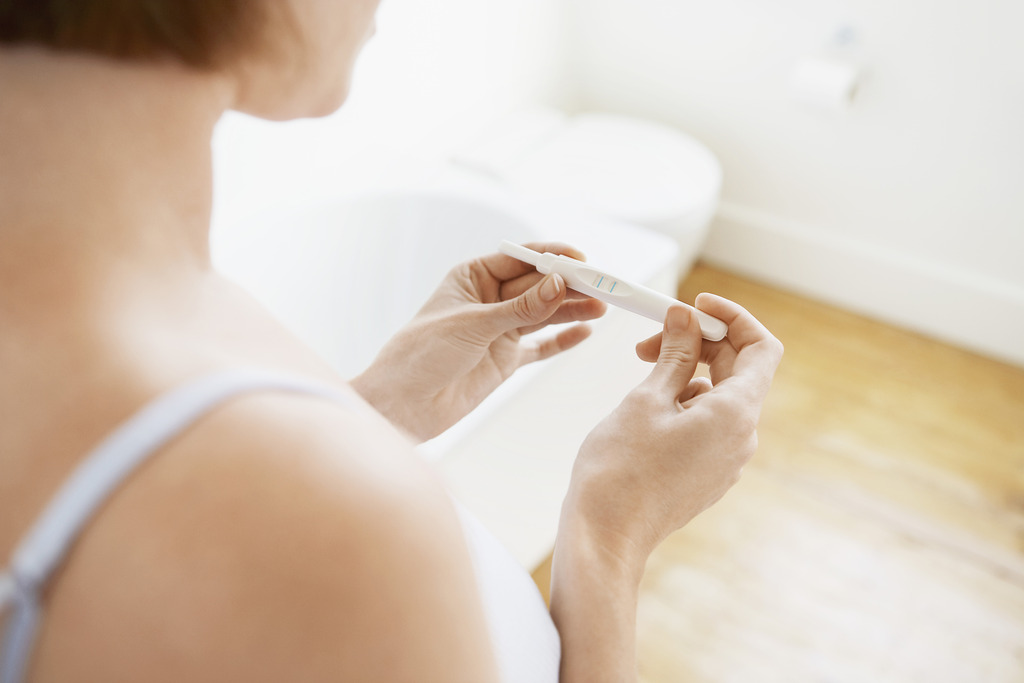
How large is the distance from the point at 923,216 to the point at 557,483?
3.72 feet

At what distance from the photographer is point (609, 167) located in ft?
5.57

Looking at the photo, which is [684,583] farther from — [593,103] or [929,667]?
[593,103]

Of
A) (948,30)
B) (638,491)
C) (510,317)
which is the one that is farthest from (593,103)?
(638,491)

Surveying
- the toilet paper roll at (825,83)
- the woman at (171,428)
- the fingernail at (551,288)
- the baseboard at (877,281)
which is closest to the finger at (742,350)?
the fingernail at (551,288)

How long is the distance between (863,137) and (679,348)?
51.9 inches

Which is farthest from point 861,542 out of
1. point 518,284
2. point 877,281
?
point 518,284

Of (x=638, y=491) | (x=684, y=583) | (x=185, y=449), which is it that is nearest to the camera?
(x=185, y=449)

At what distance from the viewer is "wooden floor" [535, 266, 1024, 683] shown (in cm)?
126

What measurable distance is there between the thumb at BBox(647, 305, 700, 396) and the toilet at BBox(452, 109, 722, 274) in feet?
2.69

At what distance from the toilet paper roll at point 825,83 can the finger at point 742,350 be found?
45.3 inches

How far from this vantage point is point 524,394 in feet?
3.40

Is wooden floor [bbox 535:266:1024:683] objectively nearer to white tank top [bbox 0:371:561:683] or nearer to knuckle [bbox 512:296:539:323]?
knuckle [bbox 512:296:539:323]

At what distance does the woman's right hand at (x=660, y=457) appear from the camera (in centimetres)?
60

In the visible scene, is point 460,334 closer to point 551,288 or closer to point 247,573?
point 551,288
